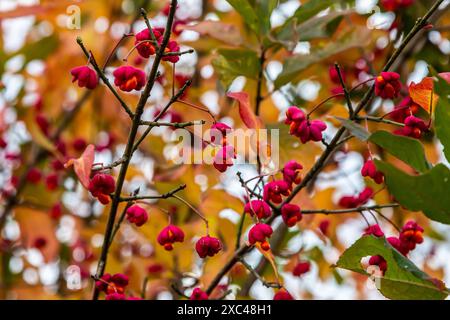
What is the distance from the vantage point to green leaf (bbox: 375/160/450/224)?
108 cm

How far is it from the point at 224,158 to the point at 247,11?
0.58 metres

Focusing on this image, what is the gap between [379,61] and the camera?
2580 mm

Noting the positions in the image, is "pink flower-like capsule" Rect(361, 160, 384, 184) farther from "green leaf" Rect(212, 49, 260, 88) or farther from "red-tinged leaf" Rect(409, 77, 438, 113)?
"green leaf" Rect(212, 49, 260, 88)

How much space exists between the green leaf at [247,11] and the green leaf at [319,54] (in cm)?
14

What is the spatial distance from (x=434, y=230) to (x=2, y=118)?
1.89 meters

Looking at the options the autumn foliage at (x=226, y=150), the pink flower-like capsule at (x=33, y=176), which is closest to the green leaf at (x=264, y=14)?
the autumn foliage at (x=226, y=150)

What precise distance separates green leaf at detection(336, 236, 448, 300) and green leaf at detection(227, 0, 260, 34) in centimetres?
83

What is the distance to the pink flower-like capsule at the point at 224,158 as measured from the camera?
4.54 ft

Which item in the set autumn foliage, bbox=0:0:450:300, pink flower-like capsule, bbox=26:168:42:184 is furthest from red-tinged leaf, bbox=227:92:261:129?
pink flower-like capsule, bbox=26:168:42:184

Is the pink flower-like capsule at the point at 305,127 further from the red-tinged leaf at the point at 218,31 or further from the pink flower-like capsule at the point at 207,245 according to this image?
the red-tinged leaf at the point at 218,31

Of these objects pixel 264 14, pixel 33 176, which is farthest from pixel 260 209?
pixel 33 176

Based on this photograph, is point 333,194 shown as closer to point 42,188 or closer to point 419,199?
point 42,188

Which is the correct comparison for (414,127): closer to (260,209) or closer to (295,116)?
(295,116)
